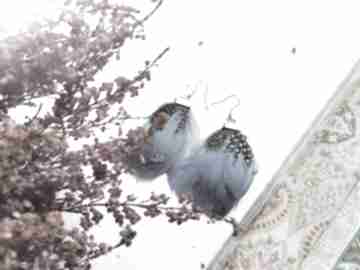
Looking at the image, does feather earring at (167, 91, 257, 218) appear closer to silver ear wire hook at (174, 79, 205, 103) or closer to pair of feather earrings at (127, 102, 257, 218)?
pair of feather earrings at (127, 102, 257, 218)

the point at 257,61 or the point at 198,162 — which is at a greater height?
→ the point at 257,61

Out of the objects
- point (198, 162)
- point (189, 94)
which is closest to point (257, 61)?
point (189, 94)

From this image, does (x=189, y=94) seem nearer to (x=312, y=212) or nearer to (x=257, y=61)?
(x=257, y=61)

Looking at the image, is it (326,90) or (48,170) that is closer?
(48,170)

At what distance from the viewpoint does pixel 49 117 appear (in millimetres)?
685

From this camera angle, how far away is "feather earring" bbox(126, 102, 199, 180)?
40.7 inches

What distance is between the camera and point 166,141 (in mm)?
1039

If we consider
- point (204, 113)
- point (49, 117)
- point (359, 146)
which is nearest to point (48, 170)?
point (49, 117)

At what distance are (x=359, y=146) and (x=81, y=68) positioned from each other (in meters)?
0.68

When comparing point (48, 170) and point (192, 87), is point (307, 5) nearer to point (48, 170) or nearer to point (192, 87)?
point (192, 87)

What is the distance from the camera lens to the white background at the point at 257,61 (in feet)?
3.83

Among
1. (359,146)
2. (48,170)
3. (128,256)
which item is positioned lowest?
(128,256)

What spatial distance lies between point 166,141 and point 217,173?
0.37 ft

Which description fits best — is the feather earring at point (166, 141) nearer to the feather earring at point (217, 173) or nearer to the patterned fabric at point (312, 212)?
the feather earring at point (217, 173)
